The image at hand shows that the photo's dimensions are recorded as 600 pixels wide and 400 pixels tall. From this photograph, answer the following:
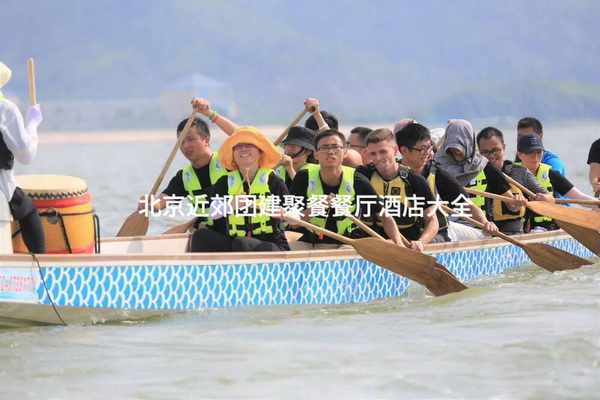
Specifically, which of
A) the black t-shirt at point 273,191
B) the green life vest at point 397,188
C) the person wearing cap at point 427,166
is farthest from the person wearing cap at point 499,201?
the black t-shirt at point 273,191

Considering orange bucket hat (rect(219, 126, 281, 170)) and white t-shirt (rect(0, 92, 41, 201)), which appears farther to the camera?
orange bucket hat (rect(219, 126, 281, 170))

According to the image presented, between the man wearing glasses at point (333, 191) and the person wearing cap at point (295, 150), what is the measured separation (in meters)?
0.82

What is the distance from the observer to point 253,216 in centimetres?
666

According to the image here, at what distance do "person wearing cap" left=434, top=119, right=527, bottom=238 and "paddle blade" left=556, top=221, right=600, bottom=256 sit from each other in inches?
21.6

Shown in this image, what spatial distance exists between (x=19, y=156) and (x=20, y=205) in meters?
0.26

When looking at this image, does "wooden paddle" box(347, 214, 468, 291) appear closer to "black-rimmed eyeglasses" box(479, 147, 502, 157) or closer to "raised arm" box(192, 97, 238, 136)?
"raised arm" box(192, 97, 238, 136)

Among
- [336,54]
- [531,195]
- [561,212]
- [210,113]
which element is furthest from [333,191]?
[336,54]

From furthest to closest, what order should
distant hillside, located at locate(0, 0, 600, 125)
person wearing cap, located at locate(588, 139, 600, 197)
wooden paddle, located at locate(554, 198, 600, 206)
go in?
1. distant hillside, located at locate(0, 0, 600, 125)
2. person wearing cap, located at locate(588, 139, 600, 197)
3. wooden paddle, located at locate(554, 198, 600, 206)

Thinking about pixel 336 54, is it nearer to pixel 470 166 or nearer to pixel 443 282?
pixel 470 166

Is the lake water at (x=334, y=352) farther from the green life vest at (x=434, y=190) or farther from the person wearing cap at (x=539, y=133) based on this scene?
the person wearing cap at (x=539, y=133)

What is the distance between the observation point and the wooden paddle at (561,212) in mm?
8250

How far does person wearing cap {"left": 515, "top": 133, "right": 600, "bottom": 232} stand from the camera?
29.7ft

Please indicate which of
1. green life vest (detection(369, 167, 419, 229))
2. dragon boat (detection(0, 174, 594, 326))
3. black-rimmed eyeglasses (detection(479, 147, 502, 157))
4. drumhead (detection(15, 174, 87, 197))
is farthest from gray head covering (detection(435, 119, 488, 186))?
drumhead (detection(15, 174, 87, 197))

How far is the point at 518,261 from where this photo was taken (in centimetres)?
848
